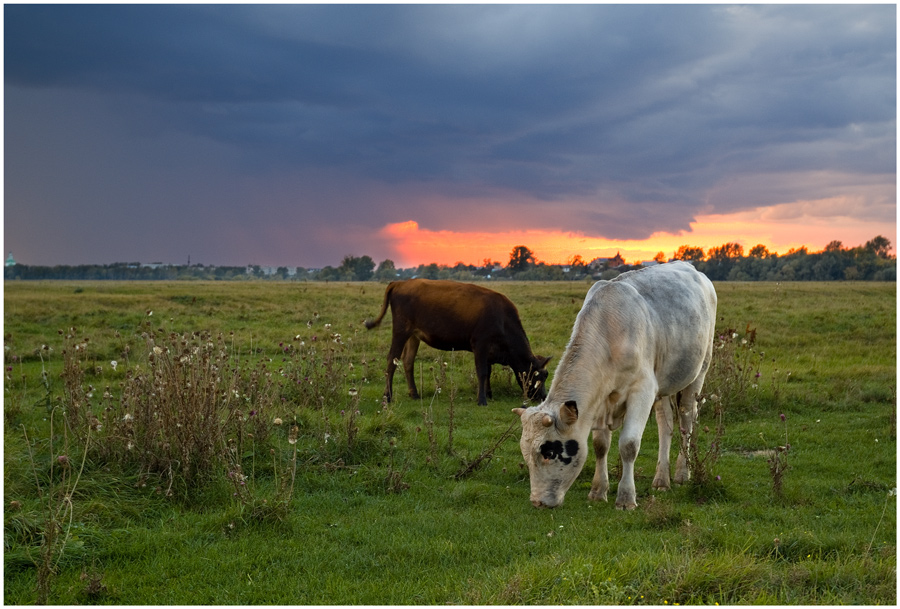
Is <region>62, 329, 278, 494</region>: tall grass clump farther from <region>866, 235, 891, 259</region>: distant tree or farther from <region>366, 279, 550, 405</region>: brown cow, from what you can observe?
<region>866, 235, 891, 259</region>: distant tree

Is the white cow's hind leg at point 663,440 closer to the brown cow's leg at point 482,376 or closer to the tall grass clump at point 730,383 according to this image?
the tall grass clump at point 730,383

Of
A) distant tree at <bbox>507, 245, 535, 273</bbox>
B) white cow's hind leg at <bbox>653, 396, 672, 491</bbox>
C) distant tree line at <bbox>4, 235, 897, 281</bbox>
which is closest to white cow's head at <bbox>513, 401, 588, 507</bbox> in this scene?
white cow's hind leg at <bbox>653, 396, 672, 491</bbox>

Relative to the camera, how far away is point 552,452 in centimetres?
625

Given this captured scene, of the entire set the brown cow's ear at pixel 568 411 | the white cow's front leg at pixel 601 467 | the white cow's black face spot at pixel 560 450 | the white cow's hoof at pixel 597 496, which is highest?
the brown cow's ear at pixel 568 411

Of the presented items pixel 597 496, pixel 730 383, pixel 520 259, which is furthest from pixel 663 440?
pixel 520 259

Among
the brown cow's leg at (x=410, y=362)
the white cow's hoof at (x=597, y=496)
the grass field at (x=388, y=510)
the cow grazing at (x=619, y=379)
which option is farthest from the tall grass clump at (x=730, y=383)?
the brown cow's leg at (x=410, y=362)

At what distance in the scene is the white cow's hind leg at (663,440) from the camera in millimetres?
7359

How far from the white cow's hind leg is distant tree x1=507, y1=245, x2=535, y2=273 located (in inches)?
3433

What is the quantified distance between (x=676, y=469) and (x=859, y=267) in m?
86.0

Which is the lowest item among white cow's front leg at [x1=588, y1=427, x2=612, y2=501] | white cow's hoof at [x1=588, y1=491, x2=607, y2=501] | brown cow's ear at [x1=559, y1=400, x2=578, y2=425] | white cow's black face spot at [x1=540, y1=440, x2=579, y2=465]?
white cow's hoof at [x1=588, y1=491, x2=607, y2=501]

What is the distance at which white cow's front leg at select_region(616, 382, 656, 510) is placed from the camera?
6609mm

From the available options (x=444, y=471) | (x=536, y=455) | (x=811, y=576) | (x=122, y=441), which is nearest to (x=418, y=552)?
(x=536, y=455)

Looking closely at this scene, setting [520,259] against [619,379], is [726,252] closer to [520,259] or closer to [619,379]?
[520,259]

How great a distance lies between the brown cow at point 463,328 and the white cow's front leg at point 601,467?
4866 mm
